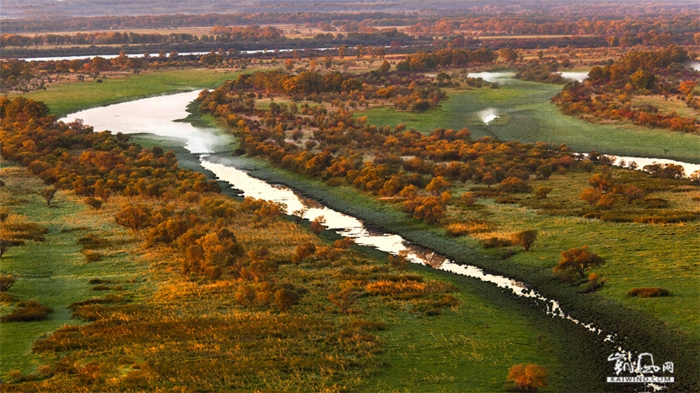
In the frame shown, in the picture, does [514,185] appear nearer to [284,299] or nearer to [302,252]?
[302,252]

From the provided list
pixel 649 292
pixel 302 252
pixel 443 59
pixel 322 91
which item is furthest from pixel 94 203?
pixel 443 59

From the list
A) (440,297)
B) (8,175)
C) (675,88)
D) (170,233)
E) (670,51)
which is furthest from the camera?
(670,51)

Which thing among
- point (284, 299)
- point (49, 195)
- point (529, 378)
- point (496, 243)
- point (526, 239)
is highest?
point (529, 378)

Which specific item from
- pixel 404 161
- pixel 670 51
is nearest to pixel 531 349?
pixel 404 161

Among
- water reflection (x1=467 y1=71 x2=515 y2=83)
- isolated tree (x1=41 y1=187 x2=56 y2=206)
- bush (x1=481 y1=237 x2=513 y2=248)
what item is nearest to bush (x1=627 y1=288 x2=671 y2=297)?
bush (x1=481 y1=237 x2=513 y2=248)

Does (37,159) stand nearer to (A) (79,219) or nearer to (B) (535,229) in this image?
(A) (79,219)
